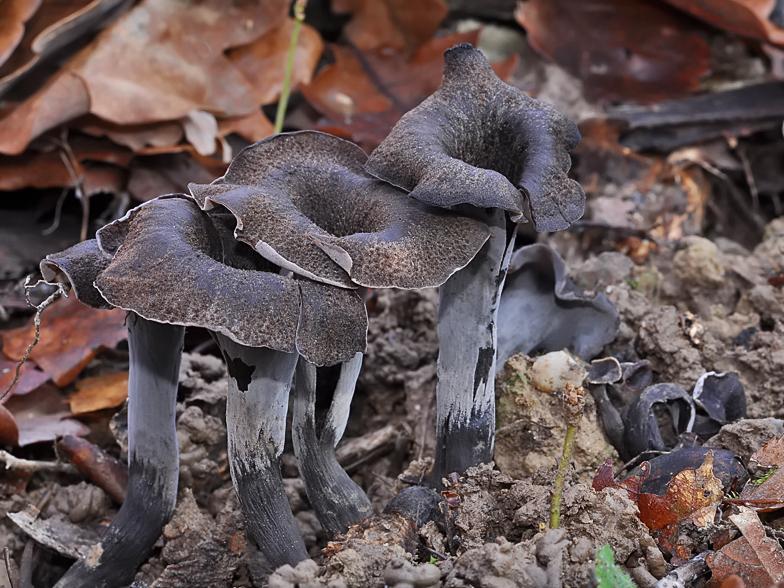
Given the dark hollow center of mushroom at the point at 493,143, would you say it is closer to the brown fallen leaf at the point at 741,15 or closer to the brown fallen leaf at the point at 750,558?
the brown fallen leaf at the point at 750,558

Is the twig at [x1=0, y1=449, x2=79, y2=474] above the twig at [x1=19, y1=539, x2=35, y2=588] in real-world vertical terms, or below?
above

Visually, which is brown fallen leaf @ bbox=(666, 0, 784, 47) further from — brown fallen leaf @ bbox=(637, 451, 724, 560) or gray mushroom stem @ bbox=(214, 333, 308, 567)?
gray mushroom stem @ bbox=(214, 333, 308, 567)

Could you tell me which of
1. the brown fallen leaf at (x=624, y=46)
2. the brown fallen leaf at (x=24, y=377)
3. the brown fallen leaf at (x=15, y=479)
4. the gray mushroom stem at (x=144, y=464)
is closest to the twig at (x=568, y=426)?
the gray mushroom stem at (x=144, y=464)

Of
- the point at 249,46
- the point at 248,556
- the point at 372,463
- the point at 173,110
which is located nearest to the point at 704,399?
the point at 372,463

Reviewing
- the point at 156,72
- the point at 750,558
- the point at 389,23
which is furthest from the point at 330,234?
the point at 389,23

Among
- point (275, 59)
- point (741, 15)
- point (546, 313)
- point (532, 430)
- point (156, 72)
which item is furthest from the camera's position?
point (275, 59)

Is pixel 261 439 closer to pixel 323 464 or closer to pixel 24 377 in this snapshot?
pixel 323 464

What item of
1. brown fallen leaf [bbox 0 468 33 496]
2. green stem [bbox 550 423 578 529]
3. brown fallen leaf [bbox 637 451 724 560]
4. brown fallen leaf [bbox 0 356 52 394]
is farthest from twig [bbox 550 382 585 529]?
brown fallen leaf [bbox 0 356 52 394]
